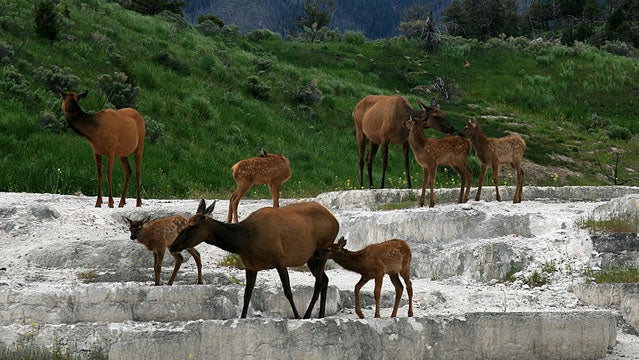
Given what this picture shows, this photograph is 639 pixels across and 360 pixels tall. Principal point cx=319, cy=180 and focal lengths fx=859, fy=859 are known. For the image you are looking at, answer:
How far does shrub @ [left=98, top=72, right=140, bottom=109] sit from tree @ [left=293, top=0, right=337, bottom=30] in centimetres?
5406

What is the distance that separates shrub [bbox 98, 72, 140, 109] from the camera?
26703 millimetres

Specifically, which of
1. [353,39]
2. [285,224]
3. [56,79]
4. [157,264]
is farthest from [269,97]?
[285,224]

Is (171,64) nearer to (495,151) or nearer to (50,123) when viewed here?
(50,123)

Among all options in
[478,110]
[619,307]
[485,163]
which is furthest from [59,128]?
[478,110]

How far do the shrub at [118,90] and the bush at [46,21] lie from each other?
3.41 m

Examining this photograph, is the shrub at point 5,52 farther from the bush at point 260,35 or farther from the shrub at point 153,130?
the bush at point 260,35

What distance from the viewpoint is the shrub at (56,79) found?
2581 centimetres

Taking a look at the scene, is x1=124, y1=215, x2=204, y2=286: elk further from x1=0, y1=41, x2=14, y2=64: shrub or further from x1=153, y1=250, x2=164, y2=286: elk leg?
x1=0, y1=41, x2=14, y2=64: shrub

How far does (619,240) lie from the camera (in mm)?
13133

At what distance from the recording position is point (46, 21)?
29328 millimetres

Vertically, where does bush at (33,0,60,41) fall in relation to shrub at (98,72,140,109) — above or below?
above

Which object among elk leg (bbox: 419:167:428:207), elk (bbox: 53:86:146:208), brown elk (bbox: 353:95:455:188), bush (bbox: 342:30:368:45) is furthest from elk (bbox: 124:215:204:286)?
bush (bbox: 342:30:368:45)

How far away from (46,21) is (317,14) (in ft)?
180

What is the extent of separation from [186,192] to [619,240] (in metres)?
12.4
